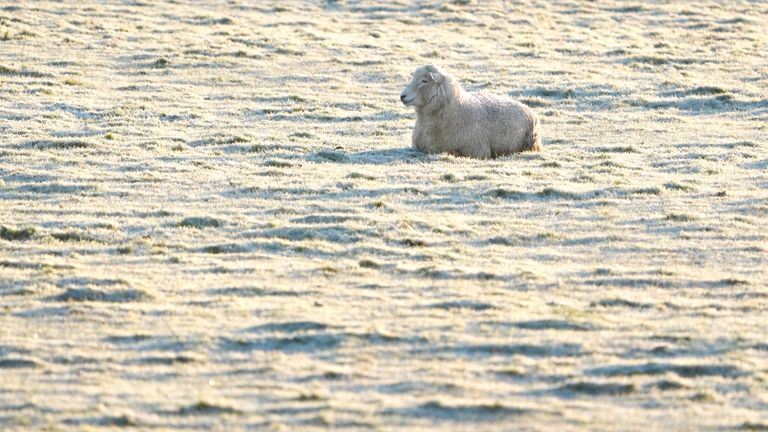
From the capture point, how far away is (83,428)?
878cm

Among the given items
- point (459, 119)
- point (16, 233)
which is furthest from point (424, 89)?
point (16, 233)

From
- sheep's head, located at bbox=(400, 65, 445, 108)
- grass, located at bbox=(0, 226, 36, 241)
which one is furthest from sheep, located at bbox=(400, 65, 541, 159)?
grass, located at bbox=(0, 226, 36, 241)

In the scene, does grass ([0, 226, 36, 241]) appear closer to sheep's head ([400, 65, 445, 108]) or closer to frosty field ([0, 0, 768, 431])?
frosty field ([0, 0, 768, 431])

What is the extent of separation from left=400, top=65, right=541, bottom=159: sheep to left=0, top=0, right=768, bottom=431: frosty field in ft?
1.12

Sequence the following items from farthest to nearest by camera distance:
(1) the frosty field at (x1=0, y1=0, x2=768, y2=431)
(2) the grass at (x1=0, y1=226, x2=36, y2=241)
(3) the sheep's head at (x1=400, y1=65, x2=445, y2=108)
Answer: (3) the sheep's head at (x1=400, y1=65, x2=445, y2=108) < (2) the grass at (x1=0, y1=226, x2=36, y2=241) < (1) the frosty field at (x1=0, y1=0, x2=768, y2=431)

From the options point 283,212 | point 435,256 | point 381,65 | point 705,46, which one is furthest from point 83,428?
point 705,46

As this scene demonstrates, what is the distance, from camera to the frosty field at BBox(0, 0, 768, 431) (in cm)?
962

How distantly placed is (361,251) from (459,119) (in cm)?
596

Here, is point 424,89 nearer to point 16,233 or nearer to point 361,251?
point 361,251

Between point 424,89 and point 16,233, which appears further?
point 424,89

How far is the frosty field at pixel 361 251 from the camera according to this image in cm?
962

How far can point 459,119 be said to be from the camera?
19578 mm

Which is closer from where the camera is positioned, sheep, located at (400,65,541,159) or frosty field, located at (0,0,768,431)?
frosty field, located at (0,0,768,431)

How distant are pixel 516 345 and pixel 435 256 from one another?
10.5 feet
